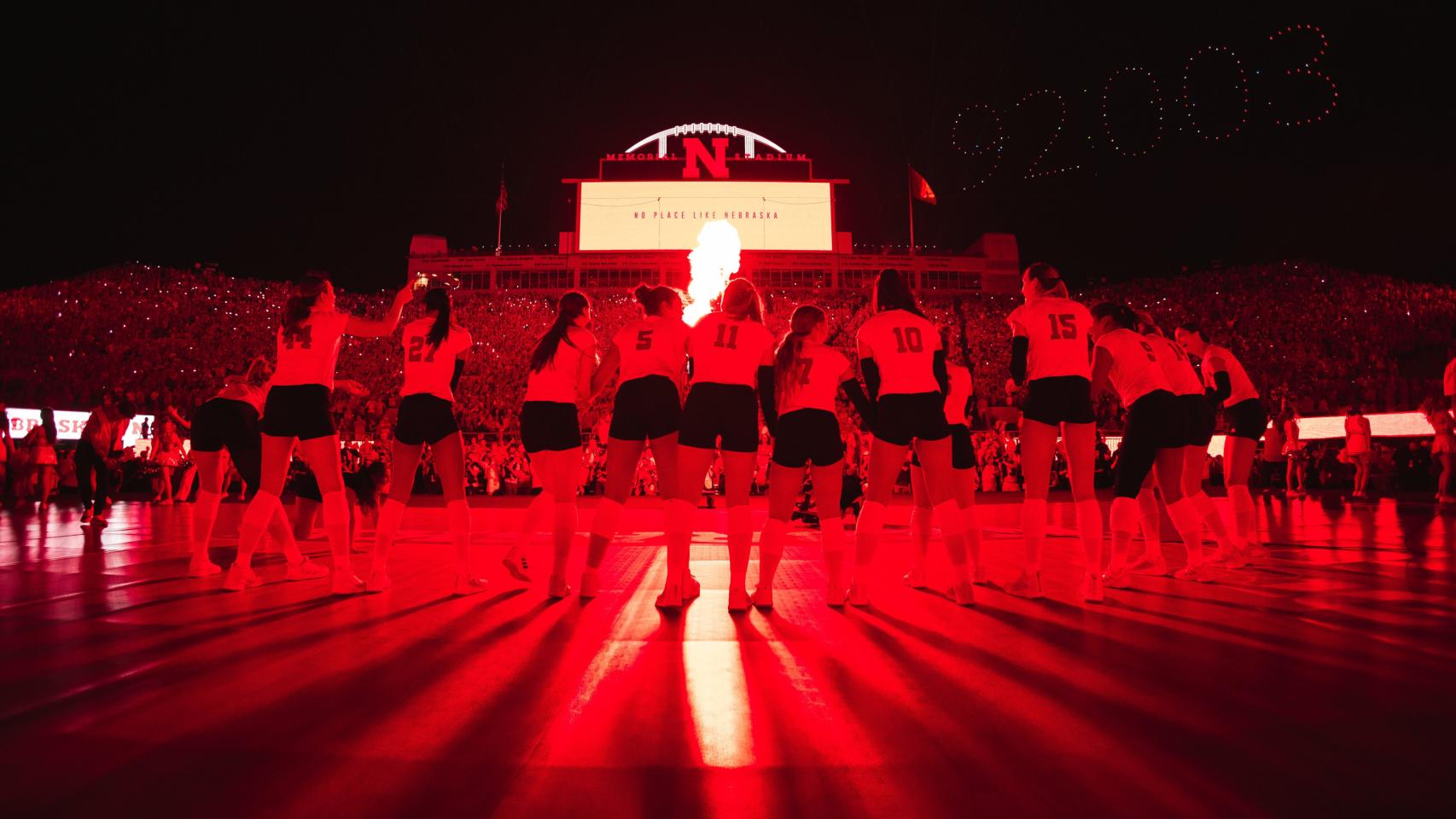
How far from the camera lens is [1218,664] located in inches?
125

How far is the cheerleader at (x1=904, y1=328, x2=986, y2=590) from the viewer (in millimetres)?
5227

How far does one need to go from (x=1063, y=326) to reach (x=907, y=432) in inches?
47.6

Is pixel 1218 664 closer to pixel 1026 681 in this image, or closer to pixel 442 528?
pixel 1026 681

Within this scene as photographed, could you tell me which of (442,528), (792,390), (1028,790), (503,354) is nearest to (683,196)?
(503,354)

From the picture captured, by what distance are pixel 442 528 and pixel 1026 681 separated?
875 centimetres

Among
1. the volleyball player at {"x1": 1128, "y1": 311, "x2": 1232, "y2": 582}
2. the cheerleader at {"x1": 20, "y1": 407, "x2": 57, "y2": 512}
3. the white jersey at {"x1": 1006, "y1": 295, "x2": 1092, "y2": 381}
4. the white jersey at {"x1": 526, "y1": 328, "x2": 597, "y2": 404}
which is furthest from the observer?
the cheerleader at {"x1": 20, "y1": 407, "x2": 57, "y2": 512}

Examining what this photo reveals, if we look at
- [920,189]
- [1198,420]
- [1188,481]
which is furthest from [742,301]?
[920,189]

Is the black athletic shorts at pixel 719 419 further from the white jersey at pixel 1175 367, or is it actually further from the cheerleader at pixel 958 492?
the white jersey at pixel 1175 367

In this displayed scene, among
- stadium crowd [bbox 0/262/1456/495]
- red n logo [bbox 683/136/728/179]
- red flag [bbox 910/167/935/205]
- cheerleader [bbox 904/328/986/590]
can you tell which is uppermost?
red n logo [bbox 683/136/728/179]

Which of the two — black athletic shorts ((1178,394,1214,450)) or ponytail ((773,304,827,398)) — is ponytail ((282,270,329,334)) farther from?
black athletic shorts ((1178,394,1214,450))

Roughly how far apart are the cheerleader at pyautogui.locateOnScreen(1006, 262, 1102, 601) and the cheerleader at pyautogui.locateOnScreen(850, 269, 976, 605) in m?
0.53

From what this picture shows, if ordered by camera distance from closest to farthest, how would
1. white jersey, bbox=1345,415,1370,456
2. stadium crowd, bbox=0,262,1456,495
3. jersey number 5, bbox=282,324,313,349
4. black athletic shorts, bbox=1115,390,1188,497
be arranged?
jersey number 5, bbox=282,324,313,349, black athletic shorts, bbox=1115,390,1188,497, white jersey, bbox=1345,415,1370,456, stadium crowd, bbox=0,262,1456,495

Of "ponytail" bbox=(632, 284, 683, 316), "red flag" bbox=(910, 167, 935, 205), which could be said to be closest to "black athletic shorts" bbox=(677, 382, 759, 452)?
"ponytail" bbox=(632, 284, 683, 316)

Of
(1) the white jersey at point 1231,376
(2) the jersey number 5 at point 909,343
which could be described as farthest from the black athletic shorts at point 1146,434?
(2) the jersey number 5 at point 909,343
